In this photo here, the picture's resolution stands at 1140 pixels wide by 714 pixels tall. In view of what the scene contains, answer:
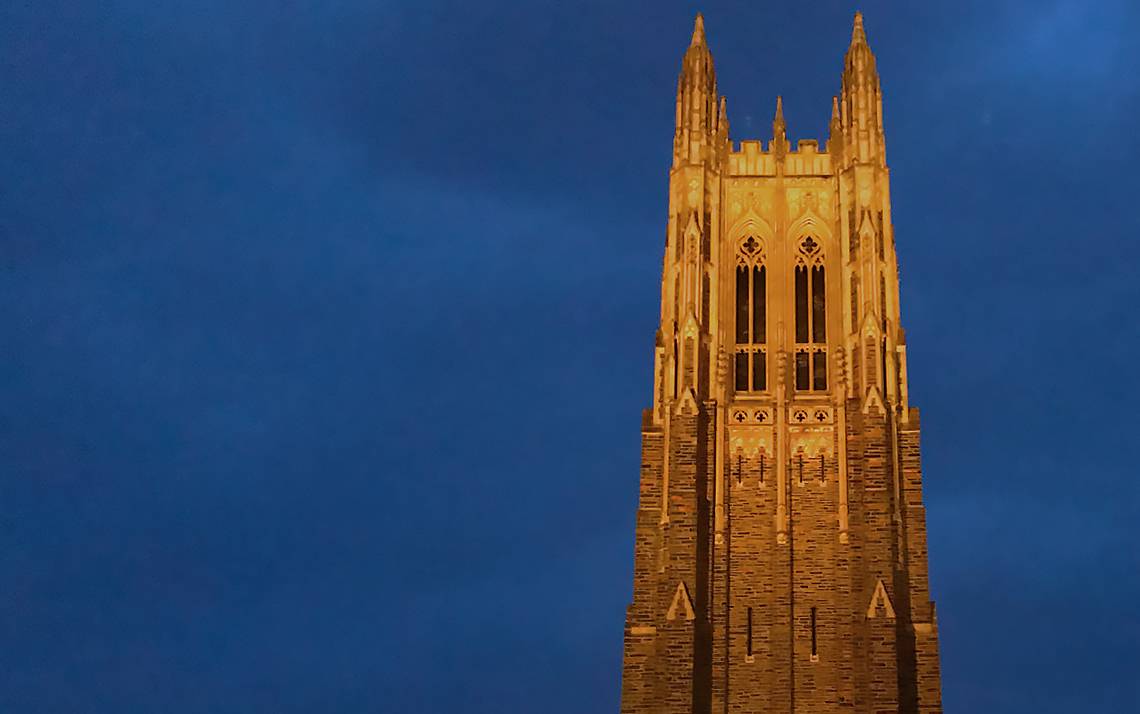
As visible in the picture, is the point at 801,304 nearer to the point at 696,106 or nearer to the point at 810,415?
the point at 810,415

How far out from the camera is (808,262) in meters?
51.0

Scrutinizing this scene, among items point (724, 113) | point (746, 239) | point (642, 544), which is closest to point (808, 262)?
point (746, 239)

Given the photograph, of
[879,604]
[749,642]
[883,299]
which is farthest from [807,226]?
[749,642]

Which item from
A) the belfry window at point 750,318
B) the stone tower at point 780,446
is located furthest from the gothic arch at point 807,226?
the belfry window at point 750,318

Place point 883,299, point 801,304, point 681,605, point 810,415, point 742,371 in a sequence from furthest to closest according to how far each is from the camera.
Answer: point 801,304, point 742,371, point 883,299, point 810,415, point 681,605

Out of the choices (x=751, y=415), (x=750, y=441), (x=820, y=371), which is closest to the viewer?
(x=750, y=441)

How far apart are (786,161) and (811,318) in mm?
6200

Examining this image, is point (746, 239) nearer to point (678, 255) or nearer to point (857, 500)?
point (678, 255)

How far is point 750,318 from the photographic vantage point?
50406mm

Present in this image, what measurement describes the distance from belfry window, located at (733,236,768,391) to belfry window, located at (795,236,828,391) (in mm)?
1149

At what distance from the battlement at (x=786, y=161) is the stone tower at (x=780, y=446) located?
0.08 metres

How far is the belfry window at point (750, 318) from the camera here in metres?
49.4

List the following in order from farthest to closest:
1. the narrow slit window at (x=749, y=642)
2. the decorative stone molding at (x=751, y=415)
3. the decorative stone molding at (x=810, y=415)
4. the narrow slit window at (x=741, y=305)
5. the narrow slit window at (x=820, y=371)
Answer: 1. the narrow slit window at (x=741, y=305)
2. the narrow slit window at (x=820, y=371)
3. the decorative stone molding at (x=751, y=415)
4. the decorative stone molding at (x=810, y=415)
5. the narrow slit window at (x=749, y=642)

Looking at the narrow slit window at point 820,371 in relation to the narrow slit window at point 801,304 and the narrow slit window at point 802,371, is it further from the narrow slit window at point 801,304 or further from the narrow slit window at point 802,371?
the narrow slit window at point 801,304
